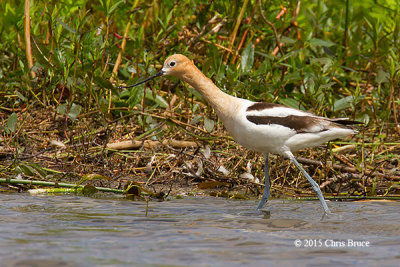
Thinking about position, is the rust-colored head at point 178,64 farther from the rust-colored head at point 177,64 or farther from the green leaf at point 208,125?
the green leaf at point 208,125

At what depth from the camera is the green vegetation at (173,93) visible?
6.04 metres

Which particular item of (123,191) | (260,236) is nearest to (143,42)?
(123,191)

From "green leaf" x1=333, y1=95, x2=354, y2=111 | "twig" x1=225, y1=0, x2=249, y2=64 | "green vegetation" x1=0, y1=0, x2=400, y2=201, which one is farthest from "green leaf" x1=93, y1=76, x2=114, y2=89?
"green leaf" x1=333, y1=95, x2=354, y2=111

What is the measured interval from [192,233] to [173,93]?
3.52 metres

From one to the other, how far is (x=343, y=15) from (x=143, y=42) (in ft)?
10.7

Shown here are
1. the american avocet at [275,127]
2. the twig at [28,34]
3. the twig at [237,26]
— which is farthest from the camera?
the twig at [237,26]

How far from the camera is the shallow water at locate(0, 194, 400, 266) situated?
11.8 feet

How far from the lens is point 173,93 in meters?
7.57

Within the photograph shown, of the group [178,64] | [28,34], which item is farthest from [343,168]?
[28,34]

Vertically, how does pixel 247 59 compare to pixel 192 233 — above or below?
above

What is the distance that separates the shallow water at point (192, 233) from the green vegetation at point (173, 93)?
51 cm

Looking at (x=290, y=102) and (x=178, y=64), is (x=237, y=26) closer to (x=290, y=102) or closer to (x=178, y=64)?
(x=290, y=102)

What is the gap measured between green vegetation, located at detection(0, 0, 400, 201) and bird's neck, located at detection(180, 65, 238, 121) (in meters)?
0.63

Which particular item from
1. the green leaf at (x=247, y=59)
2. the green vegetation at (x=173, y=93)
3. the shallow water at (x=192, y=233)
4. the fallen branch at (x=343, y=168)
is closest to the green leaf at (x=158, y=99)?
the green vegetation at (x=173, y=93)
